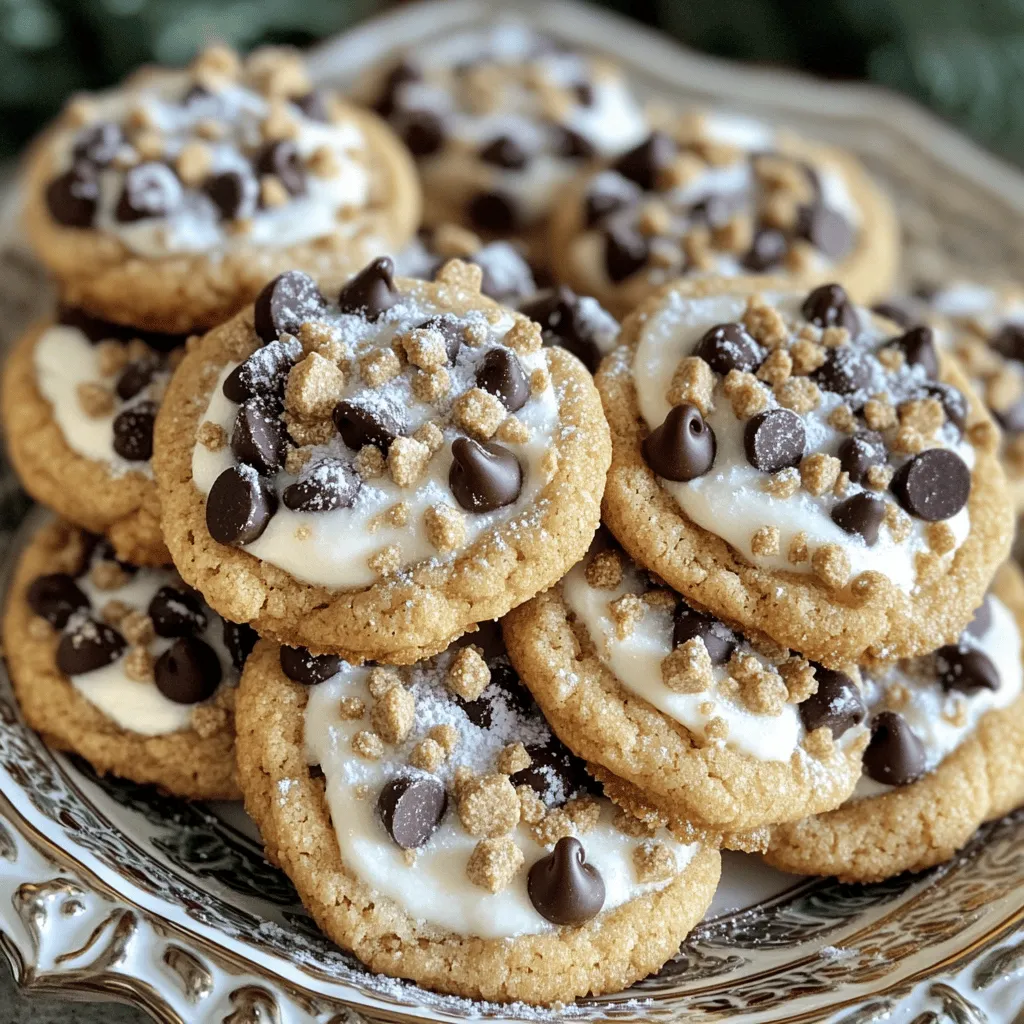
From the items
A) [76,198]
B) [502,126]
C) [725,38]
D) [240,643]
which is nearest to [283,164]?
[76,198]

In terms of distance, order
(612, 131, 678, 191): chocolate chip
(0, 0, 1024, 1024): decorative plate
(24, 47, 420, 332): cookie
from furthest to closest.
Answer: (612, 131, 678, 191): chocolate chip
(24, 47, 420, 332): cookie
(0, 0, 1024, 1024): decorative plate

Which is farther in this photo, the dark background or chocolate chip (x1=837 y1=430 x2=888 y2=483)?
the dark background

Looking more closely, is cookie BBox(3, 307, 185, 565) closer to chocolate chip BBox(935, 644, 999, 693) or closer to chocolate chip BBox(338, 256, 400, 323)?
chocolate chip BBox(338, 256, 400, 323)

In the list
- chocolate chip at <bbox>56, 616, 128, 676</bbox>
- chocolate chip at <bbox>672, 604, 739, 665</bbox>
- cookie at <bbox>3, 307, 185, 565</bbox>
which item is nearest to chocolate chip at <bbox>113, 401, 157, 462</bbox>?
cookie at <bbox>3, 307, 185, 565</bbox>

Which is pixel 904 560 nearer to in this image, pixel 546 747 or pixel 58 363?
pixel 546 747

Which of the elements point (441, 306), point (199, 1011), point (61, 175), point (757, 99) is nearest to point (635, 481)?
point (441, 306)

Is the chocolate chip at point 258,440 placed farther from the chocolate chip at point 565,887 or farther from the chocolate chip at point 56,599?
the chocolate chip at point 565,887

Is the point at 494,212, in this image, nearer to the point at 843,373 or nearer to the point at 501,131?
the point at 501,131

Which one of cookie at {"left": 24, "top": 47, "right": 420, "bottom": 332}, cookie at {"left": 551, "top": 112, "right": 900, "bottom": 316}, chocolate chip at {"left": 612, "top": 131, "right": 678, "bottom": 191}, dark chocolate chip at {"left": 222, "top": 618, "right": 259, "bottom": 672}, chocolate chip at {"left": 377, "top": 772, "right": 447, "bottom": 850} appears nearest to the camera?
chocolate chip at {"left": 377, "top": 772, "right": 447, "bottom": 850}
